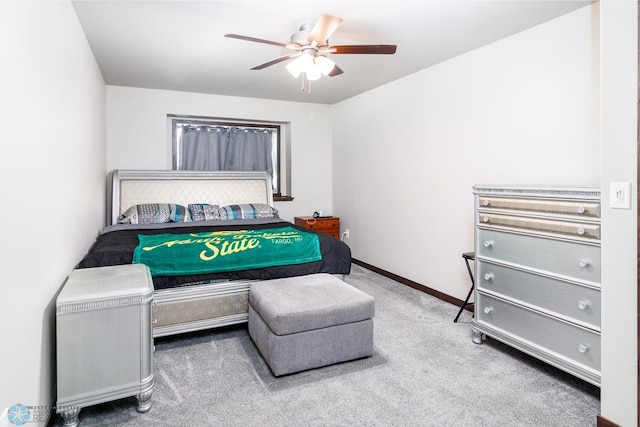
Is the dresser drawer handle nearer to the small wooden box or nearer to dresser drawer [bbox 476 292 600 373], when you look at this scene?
dresser drawer [bbox 476 292 600 373]

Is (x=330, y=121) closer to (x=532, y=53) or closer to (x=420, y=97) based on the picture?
(x=420, y=97)

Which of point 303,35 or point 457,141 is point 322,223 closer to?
point 457,141

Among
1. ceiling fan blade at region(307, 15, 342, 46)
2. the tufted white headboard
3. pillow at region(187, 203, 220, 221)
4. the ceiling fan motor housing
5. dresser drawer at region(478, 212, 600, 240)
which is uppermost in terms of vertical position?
the ceiling fan motor housing

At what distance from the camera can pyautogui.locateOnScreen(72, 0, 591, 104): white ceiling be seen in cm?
257

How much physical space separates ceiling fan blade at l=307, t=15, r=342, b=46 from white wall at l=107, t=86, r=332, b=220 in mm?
2919

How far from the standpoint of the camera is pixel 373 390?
2.22 m

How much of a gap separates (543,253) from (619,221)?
729 millimetres

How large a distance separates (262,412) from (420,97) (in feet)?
11.3

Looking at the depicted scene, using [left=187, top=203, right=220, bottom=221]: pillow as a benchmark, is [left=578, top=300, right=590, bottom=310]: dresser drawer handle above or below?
below

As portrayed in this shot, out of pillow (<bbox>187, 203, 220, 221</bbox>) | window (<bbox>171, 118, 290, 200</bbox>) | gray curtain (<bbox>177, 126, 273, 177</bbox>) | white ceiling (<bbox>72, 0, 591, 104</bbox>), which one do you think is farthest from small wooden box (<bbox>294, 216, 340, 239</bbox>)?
white ceiling (<bbox>72, 0, 591, 104</bbox>)

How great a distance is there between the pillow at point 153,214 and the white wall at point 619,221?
3979mm

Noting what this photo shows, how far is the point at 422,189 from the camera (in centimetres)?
414

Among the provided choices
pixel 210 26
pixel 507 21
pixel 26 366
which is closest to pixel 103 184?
pixel 210 26

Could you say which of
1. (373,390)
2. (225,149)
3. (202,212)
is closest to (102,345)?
(373,390)
